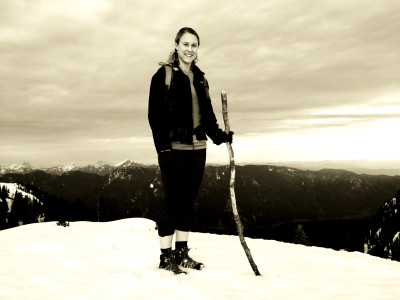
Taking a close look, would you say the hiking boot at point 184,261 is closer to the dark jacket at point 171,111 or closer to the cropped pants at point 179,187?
the cropped pants at point 179,187

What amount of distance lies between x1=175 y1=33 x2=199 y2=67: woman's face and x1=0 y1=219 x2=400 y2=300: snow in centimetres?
359

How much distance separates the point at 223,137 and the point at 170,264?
7.73 ft

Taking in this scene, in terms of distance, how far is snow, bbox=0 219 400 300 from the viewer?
4828 mm

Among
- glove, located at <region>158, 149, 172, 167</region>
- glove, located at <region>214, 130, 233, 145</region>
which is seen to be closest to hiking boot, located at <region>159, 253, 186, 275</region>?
glove, located at <region>158, 149, 172, 167</region>

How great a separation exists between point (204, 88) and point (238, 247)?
13.8 ft

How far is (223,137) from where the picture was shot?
5918mm

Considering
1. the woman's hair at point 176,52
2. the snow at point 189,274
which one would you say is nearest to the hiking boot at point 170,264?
the snow at point 189,274

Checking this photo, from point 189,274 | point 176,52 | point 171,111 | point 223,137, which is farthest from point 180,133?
point 189,274

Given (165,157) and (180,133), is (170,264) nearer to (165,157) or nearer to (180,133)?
(165,157)

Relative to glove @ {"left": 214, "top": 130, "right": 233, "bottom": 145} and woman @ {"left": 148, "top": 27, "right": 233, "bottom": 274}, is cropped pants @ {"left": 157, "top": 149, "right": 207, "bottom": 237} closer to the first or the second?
woman @ {"left": 148, "top": 27, "right": 233, "bottom": 274}

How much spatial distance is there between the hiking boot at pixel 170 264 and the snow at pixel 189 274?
4.8 inches

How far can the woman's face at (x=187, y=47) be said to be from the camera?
5.62m

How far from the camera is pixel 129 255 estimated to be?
23.2ft

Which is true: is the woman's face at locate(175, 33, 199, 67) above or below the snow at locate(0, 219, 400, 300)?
above
